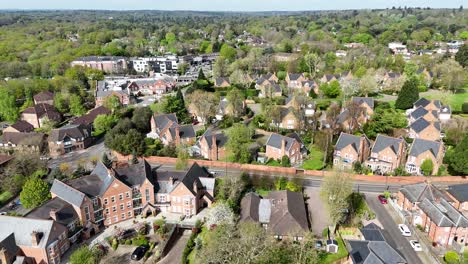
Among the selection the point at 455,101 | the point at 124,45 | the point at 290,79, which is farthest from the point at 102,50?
the point at 455,101

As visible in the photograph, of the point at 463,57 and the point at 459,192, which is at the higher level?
the point at 463,57

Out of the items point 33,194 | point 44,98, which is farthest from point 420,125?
point 44,98

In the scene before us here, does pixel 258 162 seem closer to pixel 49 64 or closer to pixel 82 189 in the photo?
pixel 82 189

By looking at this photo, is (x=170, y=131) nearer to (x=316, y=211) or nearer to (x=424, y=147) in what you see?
(x=316, y=211)

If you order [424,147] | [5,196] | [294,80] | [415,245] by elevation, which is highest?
[294,80]

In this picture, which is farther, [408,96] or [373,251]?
[408,96]

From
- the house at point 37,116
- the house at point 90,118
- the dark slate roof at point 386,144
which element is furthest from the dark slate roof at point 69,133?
the dark slate roof at point 386,144

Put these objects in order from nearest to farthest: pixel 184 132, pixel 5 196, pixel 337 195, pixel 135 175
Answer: pixel 337 195 < pixel 135 175 < pixel 5 196 < pixel 184 132

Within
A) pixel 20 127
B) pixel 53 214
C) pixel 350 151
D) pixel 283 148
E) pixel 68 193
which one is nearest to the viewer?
pixel 53 214
